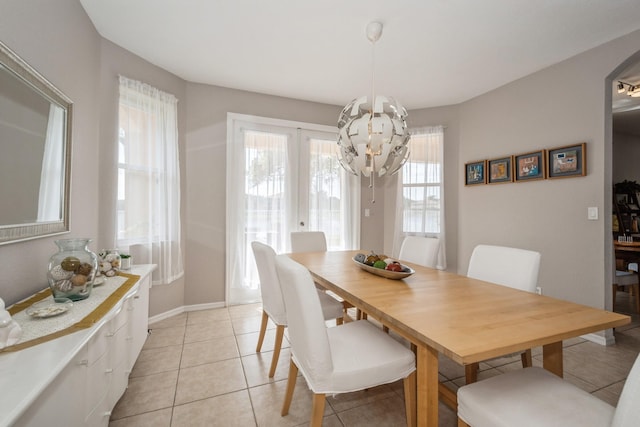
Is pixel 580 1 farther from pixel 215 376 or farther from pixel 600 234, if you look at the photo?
pixel 215 376

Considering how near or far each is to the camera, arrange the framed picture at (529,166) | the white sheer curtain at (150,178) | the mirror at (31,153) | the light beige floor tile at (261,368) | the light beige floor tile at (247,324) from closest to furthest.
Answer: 1. the mirror at (31,153)
2. the light beige floor tile at (261,368)
3. the white sheer curtain at (150,178)
4. the light beige floor tile at (247,324)
5. the framed picture at (529,166)

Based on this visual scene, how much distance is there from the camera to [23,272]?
1382mm

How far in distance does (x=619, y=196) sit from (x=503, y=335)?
6.25 metres

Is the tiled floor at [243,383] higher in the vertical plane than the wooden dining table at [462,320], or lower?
lower

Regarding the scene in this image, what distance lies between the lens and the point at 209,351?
2328mm

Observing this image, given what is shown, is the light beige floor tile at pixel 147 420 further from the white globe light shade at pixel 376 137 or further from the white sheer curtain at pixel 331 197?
the white sheer curtain at pixel 331 197

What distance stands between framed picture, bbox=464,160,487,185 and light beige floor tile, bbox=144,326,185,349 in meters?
3.77

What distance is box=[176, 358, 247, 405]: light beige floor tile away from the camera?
178 centimetres

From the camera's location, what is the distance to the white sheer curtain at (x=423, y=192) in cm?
392

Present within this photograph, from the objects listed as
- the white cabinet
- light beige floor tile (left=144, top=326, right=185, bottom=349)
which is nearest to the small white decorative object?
the white cabinet

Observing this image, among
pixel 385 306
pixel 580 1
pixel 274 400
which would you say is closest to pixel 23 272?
pixel 274 400

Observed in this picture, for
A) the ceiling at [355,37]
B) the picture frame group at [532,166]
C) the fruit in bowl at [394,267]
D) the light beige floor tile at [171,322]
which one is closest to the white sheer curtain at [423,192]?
the picture frame group at [532,166]

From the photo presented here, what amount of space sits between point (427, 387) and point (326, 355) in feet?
1.37

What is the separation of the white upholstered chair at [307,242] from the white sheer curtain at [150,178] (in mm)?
1228
